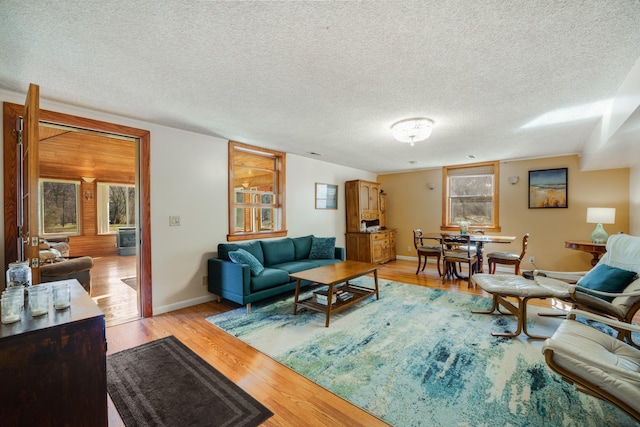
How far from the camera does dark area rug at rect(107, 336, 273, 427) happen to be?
1.61m

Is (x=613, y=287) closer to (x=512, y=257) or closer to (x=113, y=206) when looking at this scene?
(x=512, y=257)

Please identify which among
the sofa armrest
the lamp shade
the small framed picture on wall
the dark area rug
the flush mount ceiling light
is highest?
→ the flush mount ceiling light

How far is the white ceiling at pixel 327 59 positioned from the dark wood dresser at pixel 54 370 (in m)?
1.59

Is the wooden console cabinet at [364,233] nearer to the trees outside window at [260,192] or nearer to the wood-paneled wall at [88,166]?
the trees outside window at [260,192]

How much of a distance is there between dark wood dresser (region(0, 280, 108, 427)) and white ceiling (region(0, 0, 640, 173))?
1592 millimetres

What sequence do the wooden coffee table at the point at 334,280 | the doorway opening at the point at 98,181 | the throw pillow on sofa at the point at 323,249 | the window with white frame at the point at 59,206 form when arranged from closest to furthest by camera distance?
the doorway opening at the point at 98,181, the wooden coffee table at the point at 334,280, the throw pillow on sofa at the point at 323,249, the window with white frame at the point at 59,206

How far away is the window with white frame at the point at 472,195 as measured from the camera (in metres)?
5.75

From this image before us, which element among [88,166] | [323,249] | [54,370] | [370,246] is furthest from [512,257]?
[88,166]

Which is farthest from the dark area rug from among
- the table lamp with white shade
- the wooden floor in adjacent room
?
the table lamp with white shade

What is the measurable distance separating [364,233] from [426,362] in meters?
3.92

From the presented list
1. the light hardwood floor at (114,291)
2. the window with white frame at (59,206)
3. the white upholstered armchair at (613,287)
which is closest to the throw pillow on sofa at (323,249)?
the light hardwood floor at (114,291)

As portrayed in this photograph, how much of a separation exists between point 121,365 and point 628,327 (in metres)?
3.59

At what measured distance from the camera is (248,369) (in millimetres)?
2119

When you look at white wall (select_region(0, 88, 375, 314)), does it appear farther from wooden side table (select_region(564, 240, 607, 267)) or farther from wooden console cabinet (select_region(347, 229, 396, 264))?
wooden side table (select_region(564, 240, 607, 267))
